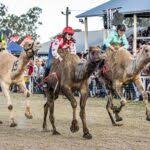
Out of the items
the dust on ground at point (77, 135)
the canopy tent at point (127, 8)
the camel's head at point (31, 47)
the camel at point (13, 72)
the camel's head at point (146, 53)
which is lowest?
the dust on ground at point (77, 135)

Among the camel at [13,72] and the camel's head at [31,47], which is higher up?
the camel's head at [31,47]

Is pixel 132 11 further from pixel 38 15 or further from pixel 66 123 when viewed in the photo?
pixel 38 15

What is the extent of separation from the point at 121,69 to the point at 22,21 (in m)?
85.6

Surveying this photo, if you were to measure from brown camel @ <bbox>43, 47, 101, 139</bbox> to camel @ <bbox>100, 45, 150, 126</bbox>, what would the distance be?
3065 millimetres

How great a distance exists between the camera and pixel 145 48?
54.8 feet

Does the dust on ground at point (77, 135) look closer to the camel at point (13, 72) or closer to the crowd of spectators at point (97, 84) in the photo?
the camel at point (13, 72)

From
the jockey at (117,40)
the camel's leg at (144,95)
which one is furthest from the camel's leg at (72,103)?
the jockey at (117,40)

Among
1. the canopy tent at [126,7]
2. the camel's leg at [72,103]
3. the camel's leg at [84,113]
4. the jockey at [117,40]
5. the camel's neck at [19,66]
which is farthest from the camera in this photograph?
the canopy tent at [126,7]

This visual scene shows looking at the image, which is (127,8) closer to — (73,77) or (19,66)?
(19,66)

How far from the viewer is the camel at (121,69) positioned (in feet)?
55.1

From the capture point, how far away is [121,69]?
17.2 meters

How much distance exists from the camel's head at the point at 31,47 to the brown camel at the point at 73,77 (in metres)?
1.13

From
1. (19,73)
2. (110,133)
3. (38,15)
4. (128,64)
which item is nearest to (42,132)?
(110,133)

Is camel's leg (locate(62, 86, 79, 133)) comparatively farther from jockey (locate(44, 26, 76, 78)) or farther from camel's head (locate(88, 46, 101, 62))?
camel's head (locate(88, 46, 101, 62))
